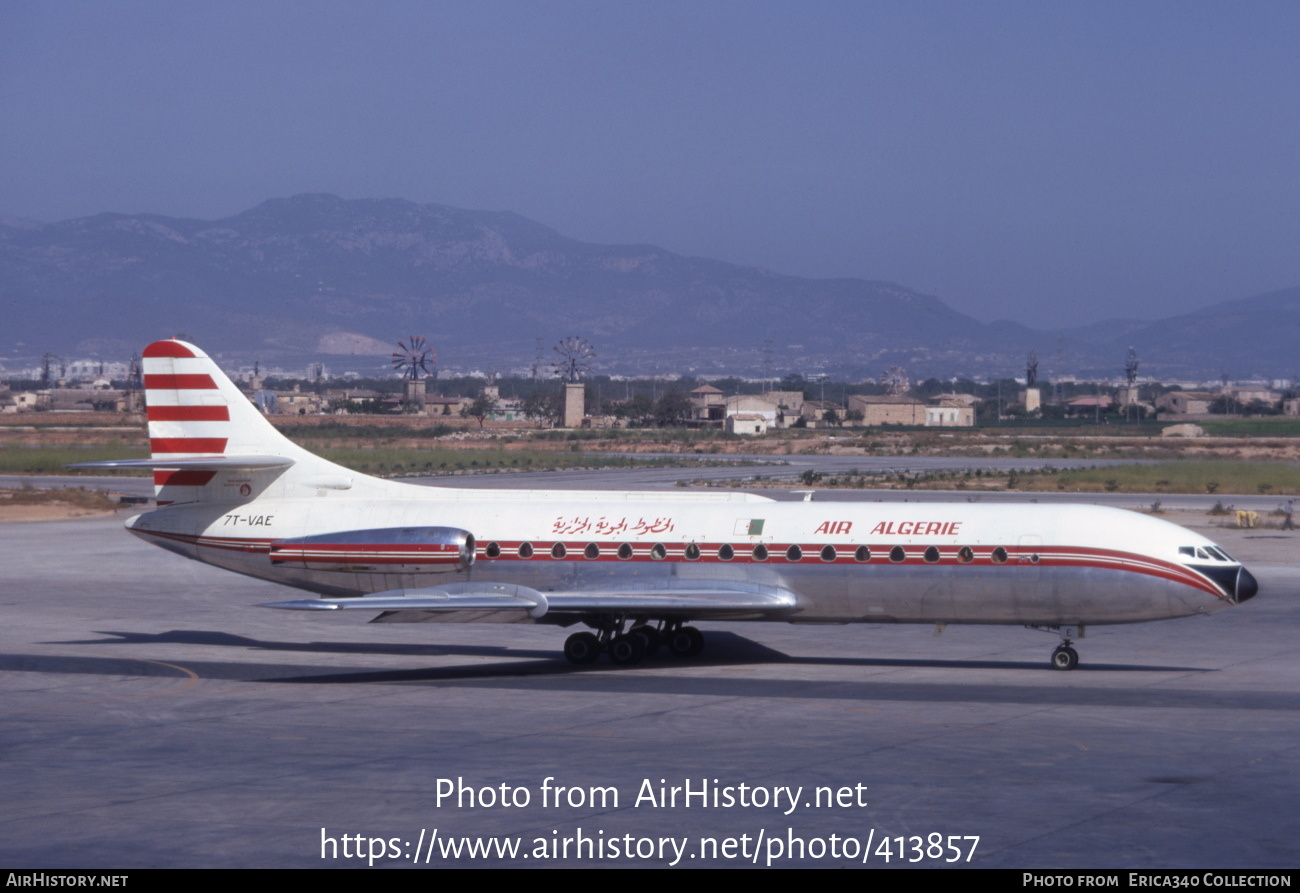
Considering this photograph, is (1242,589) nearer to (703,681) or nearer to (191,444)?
(703,681)

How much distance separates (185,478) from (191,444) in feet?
2.40

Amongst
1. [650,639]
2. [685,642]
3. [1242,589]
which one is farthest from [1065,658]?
[650,639]

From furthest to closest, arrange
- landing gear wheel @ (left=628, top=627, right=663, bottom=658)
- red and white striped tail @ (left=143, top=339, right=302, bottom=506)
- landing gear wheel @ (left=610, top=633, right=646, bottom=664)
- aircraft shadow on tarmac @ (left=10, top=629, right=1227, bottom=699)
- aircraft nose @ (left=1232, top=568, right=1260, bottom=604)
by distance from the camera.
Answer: red and white striped tail @ (left=143, top=339, right=302, bottom=506)
landing gear wheel @ (left=628, top=627, right=663, bottom=658)
landing gear wheel @ (left=610, top=633, right=646, bottom=664)
aircraft shadow on tarmac @ (left=10, top=629, right=1227, bottom=699)
aircraft nose @ (left=1232, top=568, right=1260, bottom=604)

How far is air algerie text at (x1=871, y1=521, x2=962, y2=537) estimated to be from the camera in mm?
25078

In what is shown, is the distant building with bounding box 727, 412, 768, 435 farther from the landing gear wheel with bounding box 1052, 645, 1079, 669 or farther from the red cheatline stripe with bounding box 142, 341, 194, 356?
the landing gear wheel with bounding box 1052, 645, 1079, 669

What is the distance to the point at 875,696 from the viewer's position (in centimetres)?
2281

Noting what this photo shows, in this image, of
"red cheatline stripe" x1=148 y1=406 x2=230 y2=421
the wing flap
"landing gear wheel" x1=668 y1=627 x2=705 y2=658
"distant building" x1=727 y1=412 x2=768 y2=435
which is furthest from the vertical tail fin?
"distant building" x1=727 y1=412 x2=768 y2=435

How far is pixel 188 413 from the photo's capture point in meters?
28.4

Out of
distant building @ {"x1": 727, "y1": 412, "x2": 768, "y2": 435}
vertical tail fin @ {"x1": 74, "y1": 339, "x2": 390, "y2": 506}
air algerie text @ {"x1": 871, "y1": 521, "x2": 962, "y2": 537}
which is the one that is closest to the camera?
air algerie text @ {"x1": 871, "y1": 521, "x2": 962, "y2": 537}

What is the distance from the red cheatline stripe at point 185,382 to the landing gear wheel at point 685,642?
10.6m

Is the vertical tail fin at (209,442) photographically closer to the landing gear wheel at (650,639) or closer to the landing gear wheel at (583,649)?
Answer: the landing gear wheel at (583,649)

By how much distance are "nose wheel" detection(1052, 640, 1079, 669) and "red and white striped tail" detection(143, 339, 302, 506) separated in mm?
15490

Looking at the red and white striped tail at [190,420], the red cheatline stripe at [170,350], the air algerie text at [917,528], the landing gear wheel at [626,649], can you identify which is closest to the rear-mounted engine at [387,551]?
the red and white striped tail at [190,420]

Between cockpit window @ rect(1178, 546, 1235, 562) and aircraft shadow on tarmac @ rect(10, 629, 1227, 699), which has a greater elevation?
cockpit window @ rect(1178, 546, 1235, 562)
